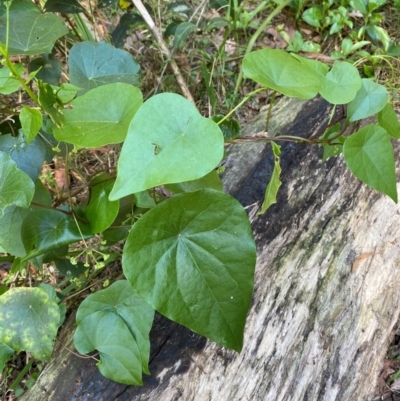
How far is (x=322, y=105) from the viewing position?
1.37m

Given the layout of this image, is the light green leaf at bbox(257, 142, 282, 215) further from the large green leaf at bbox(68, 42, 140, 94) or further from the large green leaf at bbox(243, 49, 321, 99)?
the large green leaf at bbox(68, 42, 140, 94)

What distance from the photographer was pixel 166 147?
1.89 feet

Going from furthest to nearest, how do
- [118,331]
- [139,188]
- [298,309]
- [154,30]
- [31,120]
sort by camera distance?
[154,30]
[298,309]
[118,331]
[31,120]
[139,188]

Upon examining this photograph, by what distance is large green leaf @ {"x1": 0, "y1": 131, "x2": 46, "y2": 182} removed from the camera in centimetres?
85

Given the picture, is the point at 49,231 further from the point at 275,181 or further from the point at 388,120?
the point at 388,120

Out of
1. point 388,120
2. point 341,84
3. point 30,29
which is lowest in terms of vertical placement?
point 388,120

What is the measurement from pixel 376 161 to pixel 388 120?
151mm

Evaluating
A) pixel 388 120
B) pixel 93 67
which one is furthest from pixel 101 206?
pixel 388 120

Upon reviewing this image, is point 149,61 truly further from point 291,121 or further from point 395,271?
point 395,271

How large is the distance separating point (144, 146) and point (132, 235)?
0.58ft

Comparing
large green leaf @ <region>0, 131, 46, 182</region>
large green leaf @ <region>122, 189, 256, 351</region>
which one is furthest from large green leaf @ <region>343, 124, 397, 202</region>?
large green leaf @ <region>0, 131, 46, 182</region>

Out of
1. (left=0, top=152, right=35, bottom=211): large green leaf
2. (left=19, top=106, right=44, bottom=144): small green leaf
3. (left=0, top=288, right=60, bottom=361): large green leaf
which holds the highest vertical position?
(left=19, top=106, right=44, bottom=144): small green leaf

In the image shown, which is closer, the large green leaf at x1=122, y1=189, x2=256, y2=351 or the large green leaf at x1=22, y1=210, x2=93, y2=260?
the large green leaf at x1=122, y1=189, x2=256, y2=351

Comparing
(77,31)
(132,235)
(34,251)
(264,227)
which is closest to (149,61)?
(77,31)
